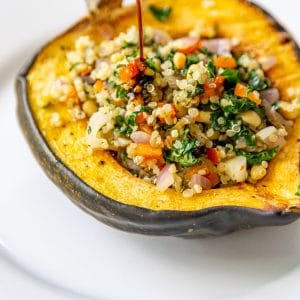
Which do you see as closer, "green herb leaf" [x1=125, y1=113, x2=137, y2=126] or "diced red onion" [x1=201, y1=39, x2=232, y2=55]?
"green herb leaf" [x1=125, y1=113, x2=137, y2=126]

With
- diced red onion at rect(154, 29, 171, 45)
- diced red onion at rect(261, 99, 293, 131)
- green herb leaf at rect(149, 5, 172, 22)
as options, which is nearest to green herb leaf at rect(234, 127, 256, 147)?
diced red onion at rect(261, 99, 293, 131)

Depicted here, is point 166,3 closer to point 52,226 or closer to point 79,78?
point 79,78

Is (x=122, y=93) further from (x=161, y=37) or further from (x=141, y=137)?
(x=161, y=37)

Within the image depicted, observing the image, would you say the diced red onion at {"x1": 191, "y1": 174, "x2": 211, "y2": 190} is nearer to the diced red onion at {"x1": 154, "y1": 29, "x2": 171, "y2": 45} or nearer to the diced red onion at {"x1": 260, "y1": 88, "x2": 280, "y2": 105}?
the diced red onion at {"x1": 260, "y1": 88, "x2": 280, "y2": 105}

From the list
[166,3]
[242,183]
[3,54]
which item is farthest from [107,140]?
[3,54]

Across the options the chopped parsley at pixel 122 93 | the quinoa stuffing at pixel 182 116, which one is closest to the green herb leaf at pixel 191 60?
the quinoa stuffing at pixel 182 116

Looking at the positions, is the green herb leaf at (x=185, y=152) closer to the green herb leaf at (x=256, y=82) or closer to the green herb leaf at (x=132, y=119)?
the green herb leaf at (x=132, y=119)

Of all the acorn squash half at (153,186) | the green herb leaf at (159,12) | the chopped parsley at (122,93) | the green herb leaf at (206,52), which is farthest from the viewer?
the green herb leaf at (159,12)
